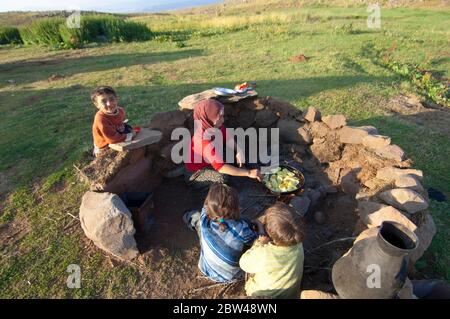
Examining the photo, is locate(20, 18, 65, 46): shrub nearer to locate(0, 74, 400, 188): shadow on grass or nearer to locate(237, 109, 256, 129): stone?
locate(0, 74, 400, 188): shadow on grass

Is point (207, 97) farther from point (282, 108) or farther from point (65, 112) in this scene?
point (65, 112)

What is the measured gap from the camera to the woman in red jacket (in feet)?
13.6

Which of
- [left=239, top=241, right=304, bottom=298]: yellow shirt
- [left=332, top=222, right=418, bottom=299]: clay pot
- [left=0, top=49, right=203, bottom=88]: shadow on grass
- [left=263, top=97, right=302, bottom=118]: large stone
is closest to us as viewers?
[left=332, top=222, right=418, bottom=299]: clay pot

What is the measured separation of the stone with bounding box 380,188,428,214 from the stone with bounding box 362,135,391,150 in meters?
0.92

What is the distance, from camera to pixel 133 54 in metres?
13.3

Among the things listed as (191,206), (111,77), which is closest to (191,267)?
(191,206)

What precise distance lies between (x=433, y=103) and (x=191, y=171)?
6043 mm

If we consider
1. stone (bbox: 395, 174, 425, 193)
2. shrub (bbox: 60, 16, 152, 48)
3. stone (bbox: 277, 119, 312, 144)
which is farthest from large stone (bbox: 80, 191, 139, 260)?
shrub (bbox: 60, 16, 152, 48)

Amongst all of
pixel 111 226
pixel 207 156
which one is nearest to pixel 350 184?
pixel 207 156

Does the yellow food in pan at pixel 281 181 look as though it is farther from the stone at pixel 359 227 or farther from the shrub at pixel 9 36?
the shrub at pixel 9 36

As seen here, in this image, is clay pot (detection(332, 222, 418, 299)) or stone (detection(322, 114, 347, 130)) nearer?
clay pot (detection(332, 222, 418, 299))

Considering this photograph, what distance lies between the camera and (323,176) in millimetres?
4762

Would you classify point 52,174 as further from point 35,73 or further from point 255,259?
point 35,73

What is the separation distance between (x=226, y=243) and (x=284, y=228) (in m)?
0.65
